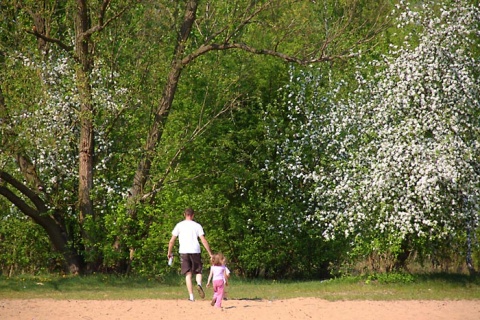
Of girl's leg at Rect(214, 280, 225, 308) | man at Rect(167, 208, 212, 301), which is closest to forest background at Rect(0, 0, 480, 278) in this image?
man at Rect(167, 208, 212, 301)

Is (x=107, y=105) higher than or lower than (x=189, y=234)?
higher

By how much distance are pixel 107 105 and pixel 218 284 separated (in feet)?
28.8

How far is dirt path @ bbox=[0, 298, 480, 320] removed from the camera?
1441 cm

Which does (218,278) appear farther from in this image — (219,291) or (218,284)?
(219,291)

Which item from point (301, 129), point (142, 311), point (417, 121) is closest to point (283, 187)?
point (301, 129)

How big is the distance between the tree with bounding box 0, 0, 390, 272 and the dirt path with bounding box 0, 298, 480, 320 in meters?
5.94

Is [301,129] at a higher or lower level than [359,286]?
higher

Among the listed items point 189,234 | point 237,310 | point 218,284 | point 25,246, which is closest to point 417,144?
point 189,234

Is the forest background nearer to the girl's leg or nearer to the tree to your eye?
the tree

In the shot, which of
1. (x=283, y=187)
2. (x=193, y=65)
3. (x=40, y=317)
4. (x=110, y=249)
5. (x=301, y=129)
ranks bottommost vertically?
(x=40, y=317)

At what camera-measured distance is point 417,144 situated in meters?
21.0

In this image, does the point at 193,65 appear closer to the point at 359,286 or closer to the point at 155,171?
the point at 155,171

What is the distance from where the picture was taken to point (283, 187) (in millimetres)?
25109

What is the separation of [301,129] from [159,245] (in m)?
5.25
